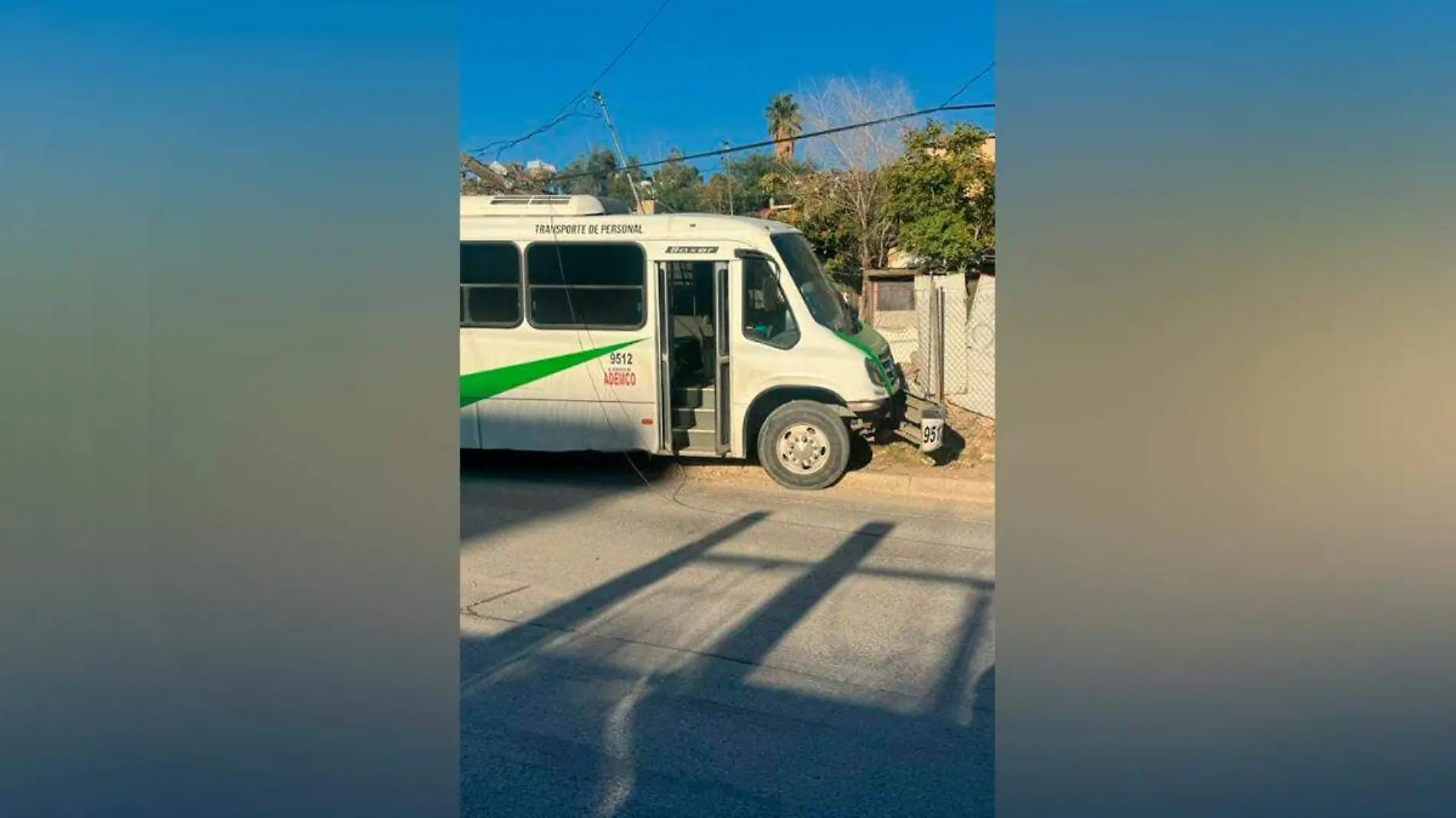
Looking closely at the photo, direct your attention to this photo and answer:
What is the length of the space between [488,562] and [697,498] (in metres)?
2.58

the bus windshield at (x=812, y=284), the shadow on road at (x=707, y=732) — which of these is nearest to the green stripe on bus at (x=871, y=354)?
the bus windshield at (x=812, y=284)

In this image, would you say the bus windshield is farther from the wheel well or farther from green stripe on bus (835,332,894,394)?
the wheel well

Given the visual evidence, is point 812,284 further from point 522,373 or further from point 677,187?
point 522,373

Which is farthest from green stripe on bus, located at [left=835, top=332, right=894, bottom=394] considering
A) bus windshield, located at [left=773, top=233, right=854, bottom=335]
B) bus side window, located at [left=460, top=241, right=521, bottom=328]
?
bus side window, located at [left=460, top=241, right=521, bottom=328]

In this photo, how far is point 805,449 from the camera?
9547 millimetres

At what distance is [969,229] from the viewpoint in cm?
833

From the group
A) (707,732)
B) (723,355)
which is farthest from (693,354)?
(707,732)

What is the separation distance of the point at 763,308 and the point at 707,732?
6124 mm

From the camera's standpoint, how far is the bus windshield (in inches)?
385

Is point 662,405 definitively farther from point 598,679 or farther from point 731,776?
point 731,776

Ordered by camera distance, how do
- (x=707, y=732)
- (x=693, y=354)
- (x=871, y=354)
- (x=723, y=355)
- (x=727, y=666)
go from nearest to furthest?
1. (x=707, y=732)
2. (x=727, y=666)
3. (x=871, y=354)
4. (x=723, y=355)
5. (x=693, y=354)

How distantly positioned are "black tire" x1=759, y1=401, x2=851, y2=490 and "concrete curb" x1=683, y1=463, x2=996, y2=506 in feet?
0.49

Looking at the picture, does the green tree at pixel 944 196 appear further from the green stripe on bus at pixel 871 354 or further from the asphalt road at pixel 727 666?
the asphalt road at pixel 727 666
